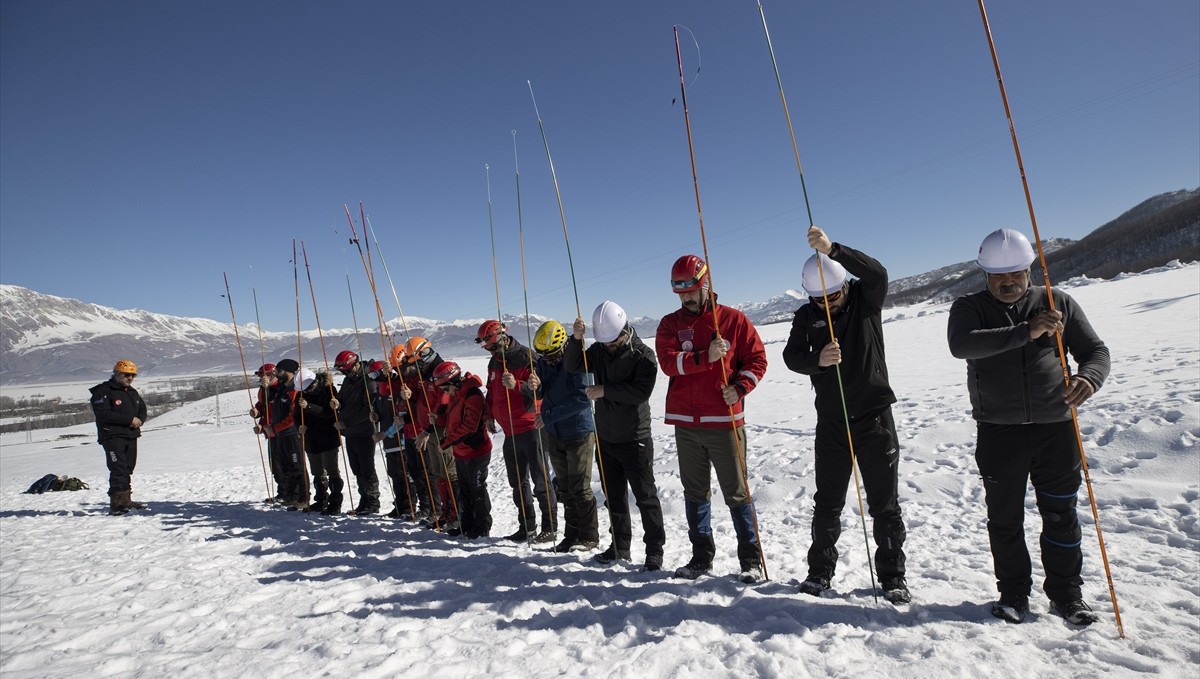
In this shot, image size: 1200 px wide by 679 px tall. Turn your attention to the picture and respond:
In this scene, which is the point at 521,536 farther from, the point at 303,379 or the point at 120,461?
the point at 120,461

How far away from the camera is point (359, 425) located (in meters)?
7.84

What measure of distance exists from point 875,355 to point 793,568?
1950 millimetres

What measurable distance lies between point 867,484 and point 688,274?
1.84 m

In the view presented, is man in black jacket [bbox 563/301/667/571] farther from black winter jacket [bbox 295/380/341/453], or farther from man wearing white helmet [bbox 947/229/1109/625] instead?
black winter jacket [bbox 295/380/341/453]

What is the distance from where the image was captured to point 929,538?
4.79 meters

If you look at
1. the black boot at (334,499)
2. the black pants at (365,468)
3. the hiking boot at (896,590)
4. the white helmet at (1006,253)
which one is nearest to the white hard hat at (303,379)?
the black pants at (365,468)

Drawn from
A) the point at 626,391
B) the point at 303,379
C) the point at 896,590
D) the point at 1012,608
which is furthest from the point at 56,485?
the point at 1012,608

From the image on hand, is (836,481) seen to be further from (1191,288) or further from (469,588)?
(1191,288)

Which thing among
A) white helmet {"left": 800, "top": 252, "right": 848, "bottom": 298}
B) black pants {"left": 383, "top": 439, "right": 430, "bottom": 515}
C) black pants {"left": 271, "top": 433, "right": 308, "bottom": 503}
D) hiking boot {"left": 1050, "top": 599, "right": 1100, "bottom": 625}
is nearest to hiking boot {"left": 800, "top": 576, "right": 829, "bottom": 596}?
hiking boot {"left": 1050, "top": 599, "right": 1100, "bottom": 625}

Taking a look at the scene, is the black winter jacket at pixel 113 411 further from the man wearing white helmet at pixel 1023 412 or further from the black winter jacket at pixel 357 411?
the man wearing white helmet at pixel 1023 412

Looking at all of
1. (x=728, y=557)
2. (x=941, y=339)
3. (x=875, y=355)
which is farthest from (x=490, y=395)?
(x=941, y=339)

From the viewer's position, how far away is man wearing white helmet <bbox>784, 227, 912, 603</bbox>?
3.41 m

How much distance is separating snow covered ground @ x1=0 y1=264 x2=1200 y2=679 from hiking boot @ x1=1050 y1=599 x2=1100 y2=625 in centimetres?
6

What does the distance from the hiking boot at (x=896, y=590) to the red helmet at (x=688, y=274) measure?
2306mm
